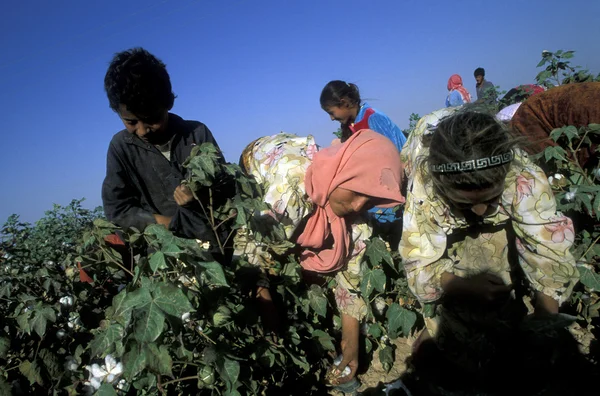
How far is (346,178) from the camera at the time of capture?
1.83m

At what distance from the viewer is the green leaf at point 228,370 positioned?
124cm

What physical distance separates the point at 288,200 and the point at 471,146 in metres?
0.90

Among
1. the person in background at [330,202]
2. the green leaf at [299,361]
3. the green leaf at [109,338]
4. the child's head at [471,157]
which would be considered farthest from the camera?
the person in background at [330,202]

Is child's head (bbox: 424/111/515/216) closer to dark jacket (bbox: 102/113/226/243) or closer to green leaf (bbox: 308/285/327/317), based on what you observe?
green leaf (bbox: 308/285/327/317)

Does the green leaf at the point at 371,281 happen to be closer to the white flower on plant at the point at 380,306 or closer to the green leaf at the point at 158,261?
the white flower on plant at the point at 380,306

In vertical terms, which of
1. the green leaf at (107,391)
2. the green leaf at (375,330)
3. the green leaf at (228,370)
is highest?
the green leaf at (107,391)

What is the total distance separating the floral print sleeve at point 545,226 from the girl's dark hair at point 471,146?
23cm

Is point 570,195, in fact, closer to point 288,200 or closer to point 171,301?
point 288,200

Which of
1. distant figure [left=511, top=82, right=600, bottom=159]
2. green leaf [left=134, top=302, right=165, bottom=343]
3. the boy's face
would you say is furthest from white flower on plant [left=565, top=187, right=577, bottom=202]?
the boy's face

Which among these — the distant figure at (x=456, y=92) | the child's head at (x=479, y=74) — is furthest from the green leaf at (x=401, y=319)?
the child's head at (x=479, y=74)

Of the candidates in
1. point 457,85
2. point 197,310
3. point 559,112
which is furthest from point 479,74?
point 197,310

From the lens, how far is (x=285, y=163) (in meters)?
2.11

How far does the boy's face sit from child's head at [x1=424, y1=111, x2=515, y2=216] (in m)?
1.38

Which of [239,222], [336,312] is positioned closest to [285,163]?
[239,222]
